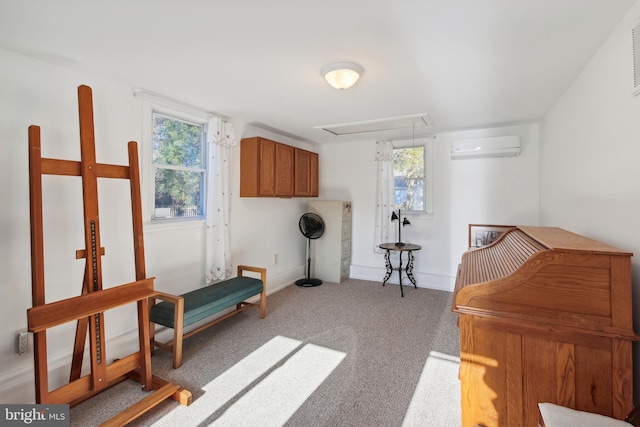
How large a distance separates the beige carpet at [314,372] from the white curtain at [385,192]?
4.28ft

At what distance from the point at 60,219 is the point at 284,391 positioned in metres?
1.97

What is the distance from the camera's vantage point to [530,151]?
11.8ft

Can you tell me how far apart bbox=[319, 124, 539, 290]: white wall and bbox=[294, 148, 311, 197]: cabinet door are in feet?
2.17

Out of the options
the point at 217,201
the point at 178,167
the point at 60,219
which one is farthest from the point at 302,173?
the point at 60,219

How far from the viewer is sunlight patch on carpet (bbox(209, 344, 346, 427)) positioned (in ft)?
5.62

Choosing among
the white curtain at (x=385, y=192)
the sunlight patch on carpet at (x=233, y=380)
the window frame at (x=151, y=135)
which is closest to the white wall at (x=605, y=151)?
the white curtain at (x=385, y=192)

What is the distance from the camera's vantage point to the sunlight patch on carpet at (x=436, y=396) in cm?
169

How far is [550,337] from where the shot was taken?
1285 millimetres

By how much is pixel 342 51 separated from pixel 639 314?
2.08m

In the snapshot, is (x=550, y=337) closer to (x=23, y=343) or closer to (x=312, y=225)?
(x=23, y=343)

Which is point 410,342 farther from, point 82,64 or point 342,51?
point 82,64

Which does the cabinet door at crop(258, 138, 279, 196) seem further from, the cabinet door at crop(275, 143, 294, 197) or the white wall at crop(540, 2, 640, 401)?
the white wall at crop(540, 2, 640, 401)

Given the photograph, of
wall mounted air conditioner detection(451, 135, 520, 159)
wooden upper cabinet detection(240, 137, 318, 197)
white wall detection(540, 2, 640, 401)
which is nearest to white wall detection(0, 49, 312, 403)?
wooden upper cabinet detection(240, 137, 318, 197)

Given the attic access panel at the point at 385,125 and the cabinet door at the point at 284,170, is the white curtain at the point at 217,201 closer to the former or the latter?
the cabinet door at the point at 284,170
